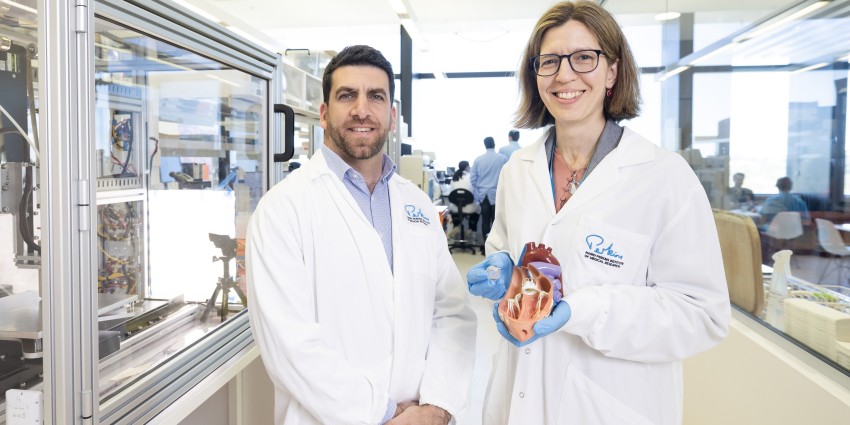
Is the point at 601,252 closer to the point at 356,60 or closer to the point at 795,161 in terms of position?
the point at 356,60

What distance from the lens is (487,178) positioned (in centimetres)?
804

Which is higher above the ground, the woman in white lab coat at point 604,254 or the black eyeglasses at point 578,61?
the black eyeglasses at point 578,61

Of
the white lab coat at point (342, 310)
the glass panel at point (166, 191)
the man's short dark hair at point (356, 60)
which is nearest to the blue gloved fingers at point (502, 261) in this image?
the white lab coat at point (342, 310)

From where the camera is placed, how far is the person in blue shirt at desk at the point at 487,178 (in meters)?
8.00

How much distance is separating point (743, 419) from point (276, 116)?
2.22m

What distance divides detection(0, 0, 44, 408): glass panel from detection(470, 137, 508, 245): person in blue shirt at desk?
22.6 feet

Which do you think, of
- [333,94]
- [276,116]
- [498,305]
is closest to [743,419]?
[498,305]

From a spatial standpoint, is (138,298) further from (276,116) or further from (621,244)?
(621,244)

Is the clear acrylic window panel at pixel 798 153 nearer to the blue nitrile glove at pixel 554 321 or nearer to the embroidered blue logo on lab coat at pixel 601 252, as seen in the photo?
the embroidered blue logo on lab coat at pixel 601 252

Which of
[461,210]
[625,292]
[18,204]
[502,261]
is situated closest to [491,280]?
[502,261]

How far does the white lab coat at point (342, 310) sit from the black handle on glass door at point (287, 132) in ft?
2.66

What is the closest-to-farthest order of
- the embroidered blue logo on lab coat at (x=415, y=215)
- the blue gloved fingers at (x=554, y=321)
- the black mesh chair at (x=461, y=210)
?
the blue gloved fingers at (x=554, y=321), the embroidered blue logo on lab coat at (x=415, y=215), the black mesh chair at (x=461, y=210)

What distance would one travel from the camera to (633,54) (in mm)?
1372

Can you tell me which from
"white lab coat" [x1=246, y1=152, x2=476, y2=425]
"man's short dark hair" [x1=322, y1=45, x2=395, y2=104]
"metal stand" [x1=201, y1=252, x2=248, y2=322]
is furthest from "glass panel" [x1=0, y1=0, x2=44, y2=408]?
"metal stand" [x1=201, y1=252, x2=248, y2=322]
